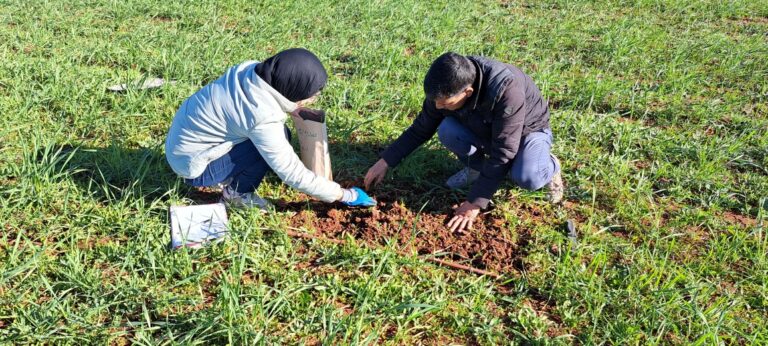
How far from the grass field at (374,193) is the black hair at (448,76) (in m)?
0.73

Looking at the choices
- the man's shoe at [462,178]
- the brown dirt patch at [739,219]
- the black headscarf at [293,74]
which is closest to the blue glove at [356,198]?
the man's shoe at [462,178]

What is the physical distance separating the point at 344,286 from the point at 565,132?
6.85 feet

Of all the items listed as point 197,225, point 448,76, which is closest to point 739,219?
point 448,76

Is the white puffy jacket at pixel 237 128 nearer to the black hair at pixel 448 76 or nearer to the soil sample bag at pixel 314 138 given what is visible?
the soil sample bag at pixel 314 138

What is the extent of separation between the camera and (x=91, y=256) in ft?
8.45

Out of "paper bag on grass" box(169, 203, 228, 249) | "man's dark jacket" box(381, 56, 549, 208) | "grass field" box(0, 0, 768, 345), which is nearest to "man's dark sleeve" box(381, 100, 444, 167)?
"man's dark jacket" box(381, 56, 549, 208)

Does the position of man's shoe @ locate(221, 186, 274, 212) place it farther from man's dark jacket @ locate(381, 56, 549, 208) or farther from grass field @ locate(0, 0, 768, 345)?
man's dark jacket @ locate(381, 56, 549, 208)

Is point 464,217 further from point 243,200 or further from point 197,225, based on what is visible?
point 197,225

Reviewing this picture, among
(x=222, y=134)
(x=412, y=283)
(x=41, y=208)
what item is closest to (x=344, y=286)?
(x=412, y=283)

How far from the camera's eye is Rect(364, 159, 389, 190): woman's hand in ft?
10.3

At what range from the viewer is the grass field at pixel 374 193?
7.59 feet

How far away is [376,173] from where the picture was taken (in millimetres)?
3152

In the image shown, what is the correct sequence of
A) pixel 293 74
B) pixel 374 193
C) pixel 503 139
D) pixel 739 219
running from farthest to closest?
pixel 374 193 → pixel 739 219 → pixel 503 139 → pixel 293 74

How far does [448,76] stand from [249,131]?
3.07 feet
